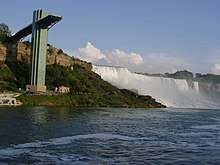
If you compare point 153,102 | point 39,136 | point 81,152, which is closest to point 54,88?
point 153,102

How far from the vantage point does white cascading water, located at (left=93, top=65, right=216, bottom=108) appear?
6068 inches

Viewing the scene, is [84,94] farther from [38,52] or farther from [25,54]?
[25,54]

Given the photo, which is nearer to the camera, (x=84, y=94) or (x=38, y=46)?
(x=38, y=46)

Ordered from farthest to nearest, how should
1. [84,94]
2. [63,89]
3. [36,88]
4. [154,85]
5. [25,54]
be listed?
[154,85] < [25,54] < [63,89] < [84,94] < [36,88]

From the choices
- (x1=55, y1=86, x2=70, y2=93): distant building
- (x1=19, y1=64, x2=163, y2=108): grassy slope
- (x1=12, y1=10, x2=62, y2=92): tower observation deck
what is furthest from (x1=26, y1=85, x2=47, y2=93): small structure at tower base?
(x1=55, y1=86, x2=70, y2=93): distant building

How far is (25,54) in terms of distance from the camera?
132m

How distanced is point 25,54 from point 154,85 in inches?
2296

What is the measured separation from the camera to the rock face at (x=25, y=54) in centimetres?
12262

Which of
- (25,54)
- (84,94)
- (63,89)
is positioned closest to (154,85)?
(84,94)

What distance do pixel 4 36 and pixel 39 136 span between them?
108 m

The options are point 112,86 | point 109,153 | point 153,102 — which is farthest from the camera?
point 112,86

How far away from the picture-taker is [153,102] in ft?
419

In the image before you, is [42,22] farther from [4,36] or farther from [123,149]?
[123,149]

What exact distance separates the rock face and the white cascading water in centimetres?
1107
